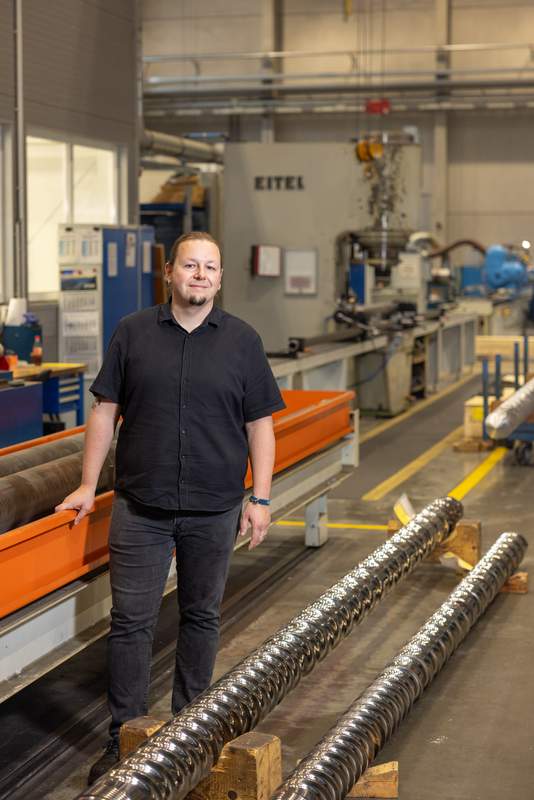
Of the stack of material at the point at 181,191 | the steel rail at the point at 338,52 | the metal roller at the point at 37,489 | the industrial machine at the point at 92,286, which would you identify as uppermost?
the steel rail at the point at 338,52

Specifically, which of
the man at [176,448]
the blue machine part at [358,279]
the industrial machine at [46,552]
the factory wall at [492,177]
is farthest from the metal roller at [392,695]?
the factory wall at [492,177]

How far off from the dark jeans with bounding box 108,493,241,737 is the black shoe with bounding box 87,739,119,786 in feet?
0.11

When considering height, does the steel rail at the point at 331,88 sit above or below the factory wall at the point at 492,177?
above

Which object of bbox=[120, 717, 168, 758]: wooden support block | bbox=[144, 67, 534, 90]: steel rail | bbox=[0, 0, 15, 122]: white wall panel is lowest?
bbox=[120, 717, 168, 758]: wooden support block

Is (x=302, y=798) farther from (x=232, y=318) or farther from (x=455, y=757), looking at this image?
(x=232, y=318)

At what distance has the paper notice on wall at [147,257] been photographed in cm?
1015

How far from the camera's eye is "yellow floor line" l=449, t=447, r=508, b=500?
771 cm

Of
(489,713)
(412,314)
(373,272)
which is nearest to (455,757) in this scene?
(489,713)

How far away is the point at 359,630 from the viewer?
482 cm

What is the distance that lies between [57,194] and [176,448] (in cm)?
800

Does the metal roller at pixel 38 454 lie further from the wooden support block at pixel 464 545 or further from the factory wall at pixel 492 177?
the factory wall at pixel 492 177

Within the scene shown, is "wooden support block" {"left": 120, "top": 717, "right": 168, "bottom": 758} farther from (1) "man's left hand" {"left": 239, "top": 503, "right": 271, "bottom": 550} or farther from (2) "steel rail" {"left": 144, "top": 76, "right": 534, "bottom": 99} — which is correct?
(2) "steel rail" {"left": 144, "top": 76, "right": 534, "bottom": 99}

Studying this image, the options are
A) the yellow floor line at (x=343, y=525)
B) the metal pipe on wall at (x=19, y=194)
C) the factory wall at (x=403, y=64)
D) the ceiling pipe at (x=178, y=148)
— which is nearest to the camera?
the yellow floor line at (x=343, y=525)

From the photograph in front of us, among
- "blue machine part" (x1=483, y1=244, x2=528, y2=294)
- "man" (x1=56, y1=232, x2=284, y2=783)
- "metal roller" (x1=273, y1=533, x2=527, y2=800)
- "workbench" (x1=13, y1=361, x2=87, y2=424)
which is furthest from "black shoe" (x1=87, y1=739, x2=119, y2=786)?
"blue machine part" (x1=483, y1=244, x2=528, y2=294)
